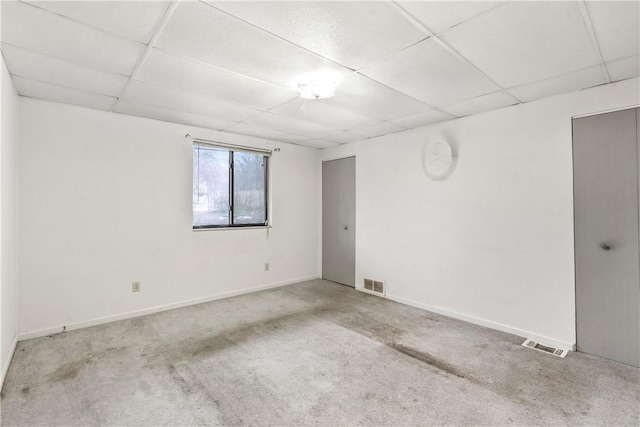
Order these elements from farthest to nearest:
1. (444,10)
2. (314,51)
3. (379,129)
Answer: (379,129)
(314,51)
(444,10)

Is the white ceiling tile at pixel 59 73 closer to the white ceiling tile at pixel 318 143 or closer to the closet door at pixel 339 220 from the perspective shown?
the white ceiling tile at pixel 318 143

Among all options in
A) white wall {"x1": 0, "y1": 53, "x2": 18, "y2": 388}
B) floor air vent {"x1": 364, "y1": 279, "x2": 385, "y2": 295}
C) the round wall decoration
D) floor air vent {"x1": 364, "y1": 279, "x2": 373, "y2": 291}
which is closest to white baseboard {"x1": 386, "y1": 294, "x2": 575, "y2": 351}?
floor air vent {"x1": 364, "y1": 279, "x2": 385, "y2": 295}

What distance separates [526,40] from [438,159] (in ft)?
5.93

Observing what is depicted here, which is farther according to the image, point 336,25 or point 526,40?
point 526,40

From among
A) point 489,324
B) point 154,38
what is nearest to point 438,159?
point 489,324

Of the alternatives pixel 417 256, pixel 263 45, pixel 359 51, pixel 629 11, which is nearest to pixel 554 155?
pixel 629 11

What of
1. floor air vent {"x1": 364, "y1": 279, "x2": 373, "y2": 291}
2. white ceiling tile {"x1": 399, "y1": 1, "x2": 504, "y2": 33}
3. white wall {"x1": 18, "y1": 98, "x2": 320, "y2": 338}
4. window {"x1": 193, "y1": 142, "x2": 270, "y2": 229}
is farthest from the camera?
floor air vent {"x1": 364, "y1": 279, "x2": 373, "y2": 291}

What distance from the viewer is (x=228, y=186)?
451cm

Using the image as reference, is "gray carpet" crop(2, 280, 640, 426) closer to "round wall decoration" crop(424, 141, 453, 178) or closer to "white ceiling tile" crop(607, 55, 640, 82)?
"round wall decoration" crop(424, 141, 453, 178)

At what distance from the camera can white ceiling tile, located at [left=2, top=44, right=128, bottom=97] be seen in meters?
2.18

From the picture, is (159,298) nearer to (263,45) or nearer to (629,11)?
(263,45)

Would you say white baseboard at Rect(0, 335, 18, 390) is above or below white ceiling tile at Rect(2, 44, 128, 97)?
below

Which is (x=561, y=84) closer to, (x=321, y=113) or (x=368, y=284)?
(x=321, y=113)

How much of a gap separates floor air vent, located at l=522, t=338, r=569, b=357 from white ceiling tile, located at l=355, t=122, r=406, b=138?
2.72 meters
